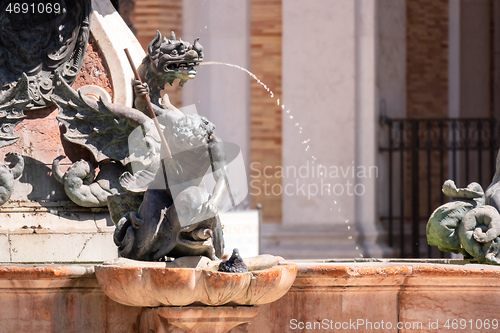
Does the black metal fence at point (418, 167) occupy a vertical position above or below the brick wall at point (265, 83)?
below

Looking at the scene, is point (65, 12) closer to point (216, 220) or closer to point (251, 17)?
point (216, 220)

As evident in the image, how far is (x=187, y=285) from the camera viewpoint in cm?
420

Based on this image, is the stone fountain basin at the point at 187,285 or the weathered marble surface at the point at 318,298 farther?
the weathered marble surface at the point at 318,298

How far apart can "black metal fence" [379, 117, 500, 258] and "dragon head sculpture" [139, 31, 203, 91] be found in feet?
23.4

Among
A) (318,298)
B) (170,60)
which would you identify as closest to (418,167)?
(170,60)

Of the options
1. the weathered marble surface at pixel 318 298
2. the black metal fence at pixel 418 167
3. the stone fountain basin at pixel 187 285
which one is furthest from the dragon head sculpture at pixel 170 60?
the black metal fence at pixel 418 167

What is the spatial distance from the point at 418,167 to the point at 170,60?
838cm

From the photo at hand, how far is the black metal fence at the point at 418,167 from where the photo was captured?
1325 cm

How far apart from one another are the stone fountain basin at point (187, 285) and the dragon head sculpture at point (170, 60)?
1783 millimetres

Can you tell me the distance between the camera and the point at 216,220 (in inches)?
183

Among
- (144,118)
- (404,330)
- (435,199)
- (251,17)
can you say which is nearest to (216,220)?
(404,330)

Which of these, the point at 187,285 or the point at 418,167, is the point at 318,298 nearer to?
the point at 187,285

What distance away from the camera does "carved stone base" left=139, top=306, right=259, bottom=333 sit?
14.2ft

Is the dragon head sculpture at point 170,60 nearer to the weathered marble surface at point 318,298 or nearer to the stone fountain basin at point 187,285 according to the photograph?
the weathered marble surface at point 318,298
